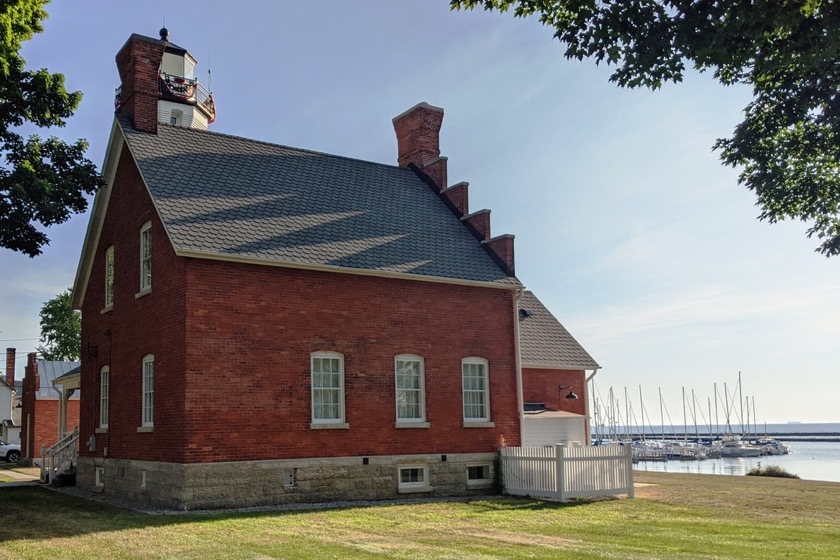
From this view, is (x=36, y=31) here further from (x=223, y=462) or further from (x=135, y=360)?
(x=223, y=462)

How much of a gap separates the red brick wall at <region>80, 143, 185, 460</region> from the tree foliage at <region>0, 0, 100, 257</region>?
136 cm

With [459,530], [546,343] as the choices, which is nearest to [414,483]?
[459,530]

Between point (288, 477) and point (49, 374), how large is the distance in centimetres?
3721

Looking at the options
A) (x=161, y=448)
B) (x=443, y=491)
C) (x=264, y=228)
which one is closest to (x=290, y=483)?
(x=161, y=448)

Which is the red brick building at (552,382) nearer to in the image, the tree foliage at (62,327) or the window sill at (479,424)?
the window sill at (479,424)

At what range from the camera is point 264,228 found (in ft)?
65.2

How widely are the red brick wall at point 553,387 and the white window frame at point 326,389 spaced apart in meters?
9.26

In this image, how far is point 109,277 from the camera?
76.7 feet

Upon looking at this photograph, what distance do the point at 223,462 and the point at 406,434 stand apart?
4.99m

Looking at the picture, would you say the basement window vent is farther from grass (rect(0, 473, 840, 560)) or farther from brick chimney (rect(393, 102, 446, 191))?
brick chimney (rect(393, 102, 446, 191))

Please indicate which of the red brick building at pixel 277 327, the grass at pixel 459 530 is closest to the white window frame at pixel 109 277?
the red brick building at pixel 277 327

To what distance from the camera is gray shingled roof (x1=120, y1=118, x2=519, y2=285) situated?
63.0 ft

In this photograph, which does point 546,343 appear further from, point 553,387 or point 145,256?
point 145,256

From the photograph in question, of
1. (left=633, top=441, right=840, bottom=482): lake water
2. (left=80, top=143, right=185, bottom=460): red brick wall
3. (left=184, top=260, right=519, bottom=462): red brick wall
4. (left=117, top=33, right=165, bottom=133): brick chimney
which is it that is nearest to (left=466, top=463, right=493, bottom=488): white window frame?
(left=184, top=260, right=519, bottom=462): red brick wall
